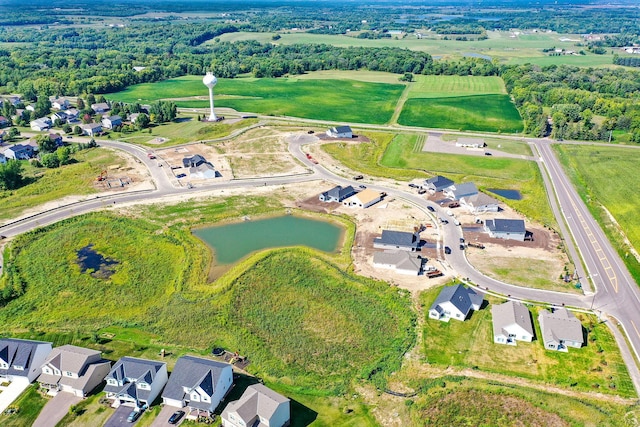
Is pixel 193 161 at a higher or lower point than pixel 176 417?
higher

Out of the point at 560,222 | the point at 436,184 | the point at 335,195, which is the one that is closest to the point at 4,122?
the point at 335,195

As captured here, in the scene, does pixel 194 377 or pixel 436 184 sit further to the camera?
pixel 436 184

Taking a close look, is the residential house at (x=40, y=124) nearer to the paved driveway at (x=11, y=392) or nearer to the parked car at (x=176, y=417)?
the paved driveway at (x=11, y=392)

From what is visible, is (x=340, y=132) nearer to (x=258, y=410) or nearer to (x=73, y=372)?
(x=73, y=372)

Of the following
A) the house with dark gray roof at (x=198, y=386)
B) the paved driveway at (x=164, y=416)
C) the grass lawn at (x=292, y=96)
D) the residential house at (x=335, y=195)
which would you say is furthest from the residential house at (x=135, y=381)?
the grass lawn at (x=292, y=96)

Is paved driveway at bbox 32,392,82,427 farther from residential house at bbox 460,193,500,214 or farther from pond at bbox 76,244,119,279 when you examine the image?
residential house at bbox 460,193,500,214

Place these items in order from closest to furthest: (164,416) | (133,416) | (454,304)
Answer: (133,416)
(164,416)
(454,304)

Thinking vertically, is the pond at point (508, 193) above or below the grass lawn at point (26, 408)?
above

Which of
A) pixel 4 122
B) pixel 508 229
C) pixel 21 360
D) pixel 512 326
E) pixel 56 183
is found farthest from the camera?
pixel 4 122
